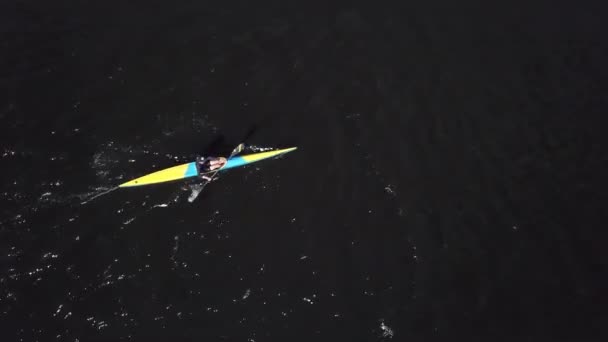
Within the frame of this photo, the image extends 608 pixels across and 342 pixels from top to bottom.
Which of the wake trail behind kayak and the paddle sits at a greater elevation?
the wake trail behind kayak

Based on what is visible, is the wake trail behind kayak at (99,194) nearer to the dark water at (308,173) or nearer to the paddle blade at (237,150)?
the dark water at (308,173)

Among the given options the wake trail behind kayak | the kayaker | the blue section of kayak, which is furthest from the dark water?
the blue section of kayak

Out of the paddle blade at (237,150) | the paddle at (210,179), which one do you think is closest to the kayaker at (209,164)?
the paddle at (210,179)

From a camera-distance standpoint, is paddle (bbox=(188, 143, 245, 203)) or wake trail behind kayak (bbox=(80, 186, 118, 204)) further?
paddle (bbox=(188, 143, 245, 203))

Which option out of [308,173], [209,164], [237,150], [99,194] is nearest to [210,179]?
[209,164]

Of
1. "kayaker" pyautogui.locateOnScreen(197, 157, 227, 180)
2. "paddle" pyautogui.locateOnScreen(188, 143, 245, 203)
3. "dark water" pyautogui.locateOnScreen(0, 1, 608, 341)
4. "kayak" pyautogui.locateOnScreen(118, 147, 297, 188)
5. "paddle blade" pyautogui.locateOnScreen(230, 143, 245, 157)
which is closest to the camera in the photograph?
"dark water" pyautogui.locateOnScreen(0, 1, 608, 341)

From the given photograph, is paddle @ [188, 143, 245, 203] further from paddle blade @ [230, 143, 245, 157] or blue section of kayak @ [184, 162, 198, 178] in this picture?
blue section of kayak @ [184, 162, 198, 178]
